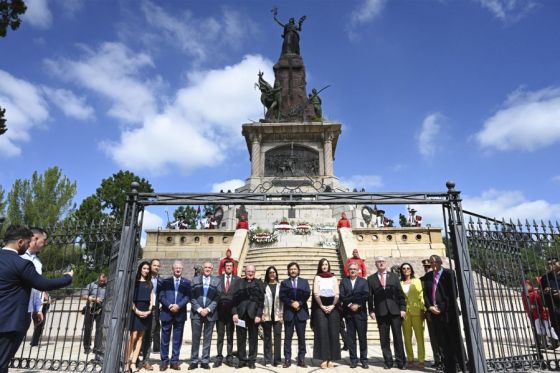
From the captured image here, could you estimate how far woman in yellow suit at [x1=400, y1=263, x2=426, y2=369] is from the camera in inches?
264

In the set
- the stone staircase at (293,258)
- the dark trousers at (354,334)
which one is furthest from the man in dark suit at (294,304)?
the stone staircase at (293,258)

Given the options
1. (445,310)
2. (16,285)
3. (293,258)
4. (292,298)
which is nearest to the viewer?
(16,285)

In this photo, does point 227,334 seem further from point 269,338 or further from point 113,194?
point 113,194

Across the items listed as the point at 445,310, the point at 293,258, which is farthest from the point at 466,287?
the point at 293,258

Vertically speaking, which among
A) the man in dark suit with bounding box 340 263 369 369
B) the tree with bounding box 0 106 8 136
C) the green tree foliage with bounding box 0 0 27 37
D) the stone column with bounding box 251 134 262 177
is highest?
the stone column with bounding box 251 134 262 177

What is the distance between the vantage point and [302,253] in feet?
50.2

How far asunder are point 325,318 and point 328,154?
17915mm

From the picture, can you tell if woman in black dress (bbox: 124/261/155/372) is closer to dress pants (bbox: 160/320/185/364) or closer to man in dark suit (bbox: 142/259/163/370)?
man in dark suit (bbox: 142/259/163/370)

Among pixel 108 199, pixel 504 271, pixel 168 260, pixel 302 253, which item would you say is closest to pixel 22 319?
pixel 504 271

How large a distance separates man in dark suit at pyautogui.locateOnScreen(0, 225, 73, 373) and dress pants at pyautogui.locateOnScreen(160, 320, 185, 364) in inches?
109

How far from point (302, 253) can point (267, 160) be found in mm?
9933

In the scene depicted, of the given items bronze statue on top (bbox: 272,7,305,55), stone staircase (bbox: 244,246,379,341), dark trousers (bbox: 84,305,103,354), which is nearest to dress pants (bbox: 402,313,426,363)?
dark trousers (bbox: 84,305,103,354)

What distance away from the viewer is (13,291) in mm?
4043

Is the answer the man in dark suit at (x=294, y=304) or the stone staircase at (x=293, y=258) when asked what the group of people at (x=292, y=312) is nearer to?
the man in dark suit at (x=294, y=304)
